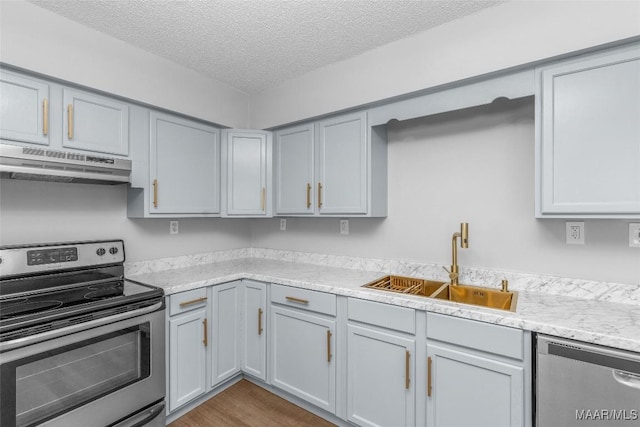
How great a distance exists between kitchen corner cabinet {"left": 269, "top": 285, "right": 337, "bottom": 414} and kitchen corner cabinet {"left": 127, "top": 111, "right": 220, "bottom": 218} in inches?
38.1

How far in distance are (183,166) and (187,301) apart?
3.42 ft

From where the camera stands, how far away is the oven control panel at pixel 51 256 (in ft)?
5.74

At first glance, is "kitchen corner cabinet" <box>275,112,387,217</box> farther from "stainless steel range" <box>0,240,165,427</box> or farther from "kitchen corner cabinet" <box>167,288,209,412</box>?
"stainless steel range" <box>0,240,165,427</box>

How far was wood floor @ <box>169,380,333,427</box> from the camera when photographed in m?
2.06

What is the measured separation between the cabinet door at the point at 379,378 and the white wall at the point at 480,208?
0.75 meters

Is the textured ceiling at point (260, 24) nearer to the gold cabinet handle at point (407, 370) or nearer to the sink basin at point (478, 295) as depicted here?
the sink basin at point (478, 295)

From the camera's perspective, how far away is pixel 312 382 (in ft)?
6.96

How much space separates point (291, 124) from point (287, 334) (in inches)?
67.3

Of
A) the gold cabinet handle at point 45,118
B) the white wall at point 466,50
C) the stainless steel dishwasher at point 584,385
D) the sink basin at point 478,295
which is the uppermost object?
the white wall at point 466,50

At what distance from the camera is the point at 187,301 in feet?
6.89

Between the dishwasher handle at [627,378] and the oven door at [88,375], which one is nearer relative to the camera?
the dishwasher handle at [627,378]

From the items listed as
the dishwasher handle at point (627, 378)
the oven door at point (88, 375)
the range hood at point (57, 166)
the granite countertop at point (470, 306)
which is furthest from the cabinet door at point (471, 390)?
the range hood at point (57, 166)


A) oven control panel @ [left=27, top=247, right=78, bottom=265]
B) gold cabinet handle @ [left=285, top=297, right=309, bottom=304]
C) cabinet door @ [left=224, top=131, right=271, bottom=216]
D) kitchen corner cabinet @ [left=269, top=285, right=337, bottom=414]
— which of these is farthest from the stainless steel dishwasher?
oven control panel @ [left=27, top=247, right=78, bottom=265]

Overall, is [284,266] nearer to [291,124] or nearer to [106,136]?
[291,124]
